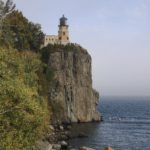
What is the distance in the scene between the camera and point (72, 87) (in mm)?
126062

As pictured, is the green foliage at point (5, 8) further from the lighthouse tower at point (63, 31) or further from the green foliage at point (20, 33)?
the lighthouse tower at point (63, 31)

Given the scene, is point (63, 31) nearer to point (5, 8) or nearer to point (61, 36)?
point (61, 36)

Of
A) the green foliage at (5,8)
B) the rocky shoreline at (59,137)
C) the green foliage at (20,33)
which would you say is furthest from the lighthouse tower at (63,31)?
the green foliage at (5,8)

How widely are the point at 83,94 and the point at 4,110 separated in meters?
101

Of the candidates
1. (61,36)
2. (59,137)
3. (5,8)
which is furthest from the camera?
(61,36)

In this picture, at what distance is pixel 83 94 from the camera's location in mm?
129875

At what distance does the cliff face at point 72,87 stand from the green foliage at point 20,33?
41.2 ft

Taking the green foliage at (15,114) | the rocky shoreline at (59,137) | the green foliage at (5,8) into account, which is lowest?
the rocky shoreline at (59,137)

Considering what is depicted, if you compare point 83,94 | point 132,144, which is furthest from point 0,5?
point 83,94

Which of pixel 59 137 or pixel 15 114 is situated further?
pixel 59 137

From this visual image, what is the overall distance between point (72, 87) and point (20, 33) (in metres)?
46.6

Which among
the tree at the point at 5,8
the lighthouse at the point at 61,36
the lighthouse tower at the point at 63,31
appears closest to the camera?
the tree at the point at 5,8

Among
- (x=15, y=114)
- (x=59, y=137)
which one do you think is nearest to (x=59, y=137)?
(x=59, y=137)

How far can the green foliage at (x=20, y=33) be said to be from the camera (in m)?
58.1
